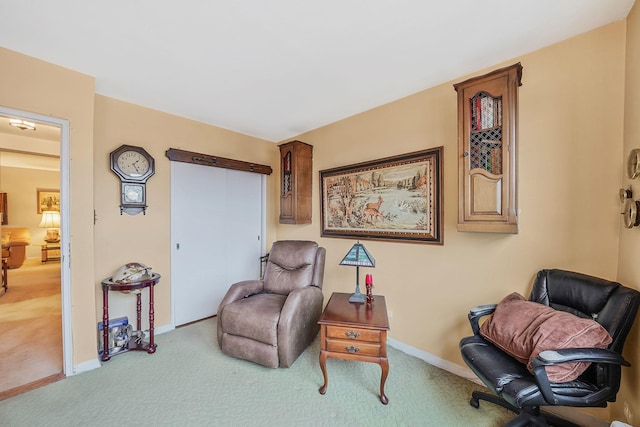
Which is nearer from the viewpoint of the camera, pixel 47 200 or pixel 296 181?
pixel 296 181

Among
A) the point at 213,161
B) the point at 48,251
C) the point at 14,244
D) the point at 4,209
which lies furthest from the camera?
the point at 48,251

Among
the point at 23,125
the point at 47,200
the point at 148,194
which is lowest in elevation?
the point at 148,194

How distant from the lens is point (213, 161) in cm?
322

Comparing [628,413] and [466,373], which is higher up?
[628,413]

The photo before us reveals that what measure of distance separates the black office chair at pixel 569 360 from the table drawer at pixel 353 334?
Result: 1.86 ft

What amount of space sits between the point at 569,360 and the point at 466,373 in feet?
3.45

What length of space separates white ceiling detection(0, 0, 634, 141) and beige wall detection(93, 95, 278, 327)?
30 centimetres

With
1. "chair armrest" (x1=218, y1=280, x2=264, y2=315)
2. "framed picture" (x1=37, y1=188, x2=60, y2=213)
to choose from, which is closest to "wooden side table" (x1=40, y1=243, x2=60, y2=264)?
"framed picture" (x1=37, y1=188, x2=60, y2=213)

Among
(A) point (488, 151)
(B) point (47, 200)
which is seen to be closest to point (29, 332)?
(A) point (488, 151)

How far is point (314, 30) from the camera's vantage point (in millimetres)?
1612

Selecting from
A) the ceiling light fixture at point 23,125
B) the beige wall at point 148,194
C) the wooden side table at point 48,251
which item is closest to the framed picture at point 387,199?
the beige wall at point 148,194

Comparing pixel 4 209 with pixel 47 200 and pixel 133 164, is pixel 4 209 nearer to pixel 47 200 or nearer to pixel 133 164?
pixel 47 200

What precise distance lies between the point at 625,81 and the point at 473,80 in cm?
79

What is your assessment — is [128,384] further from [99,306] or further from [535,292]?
[535,292]
